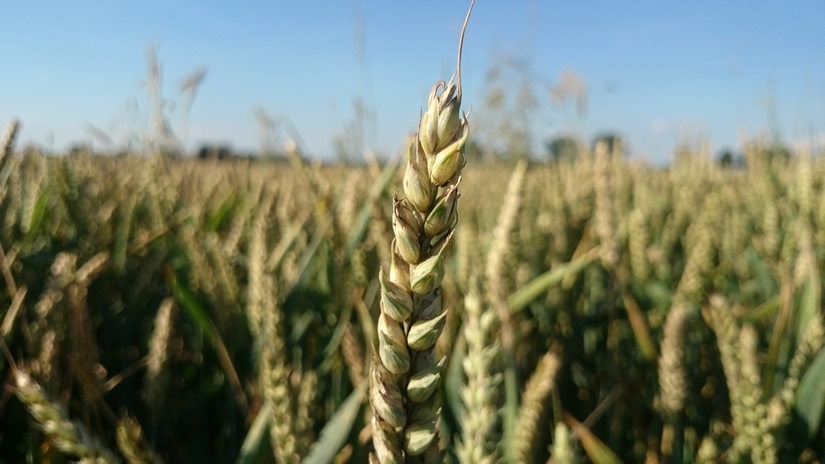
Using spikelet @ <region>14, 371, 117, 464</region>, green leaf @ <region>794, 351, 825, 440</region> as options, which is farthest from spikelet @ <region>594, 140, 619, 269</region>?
spikelet @ <region>14, 371, 117, 464</region>

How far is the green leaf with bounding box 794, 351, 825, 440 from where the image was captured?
2.29ft

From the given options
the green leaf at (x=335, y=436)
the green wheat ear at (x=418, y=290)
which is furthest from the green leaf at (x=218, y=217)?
the green wheat ear at (x=418, y=290)

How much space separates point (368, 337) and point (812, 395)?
0.53 metres

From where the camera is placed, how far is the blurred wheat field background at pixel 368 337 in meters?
0.56

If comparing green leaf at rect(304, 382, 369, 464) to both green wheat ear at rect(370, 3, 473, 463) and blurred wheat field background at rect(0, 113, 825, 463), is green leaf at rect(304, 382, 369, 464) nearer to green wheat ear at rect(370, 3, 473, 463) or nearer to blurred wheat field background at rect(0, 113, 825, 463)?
blurred wheat field background at rect(0, 113, 825, 463)

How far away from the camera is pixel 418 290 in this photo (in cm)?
22

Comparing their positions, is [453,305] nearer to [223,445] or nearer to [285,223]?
[223,445]

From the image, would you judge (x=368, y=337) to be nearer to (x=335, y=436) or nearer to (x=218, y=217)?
(x=335, y=436)

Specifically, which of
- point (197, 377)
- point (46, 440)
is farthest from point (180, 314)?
point (46, 440)

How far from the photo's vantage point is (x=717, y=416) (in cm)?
89

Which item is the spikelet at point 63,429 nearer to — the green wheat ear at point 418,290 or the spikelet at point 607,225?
the green wheat ear at point 418,290

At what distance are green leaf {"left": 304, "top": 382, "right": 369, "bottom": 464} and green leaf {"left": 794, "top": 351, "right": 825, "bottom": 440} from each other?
0.52 m

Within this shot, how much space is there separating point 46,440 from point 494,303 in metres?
0.53

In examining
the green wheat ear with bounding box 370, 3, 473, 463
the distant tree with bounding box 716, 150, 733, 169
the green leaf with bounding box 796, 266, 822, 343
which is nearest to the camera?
the green wheat ear with bounding box 370, 3, 473, 463
